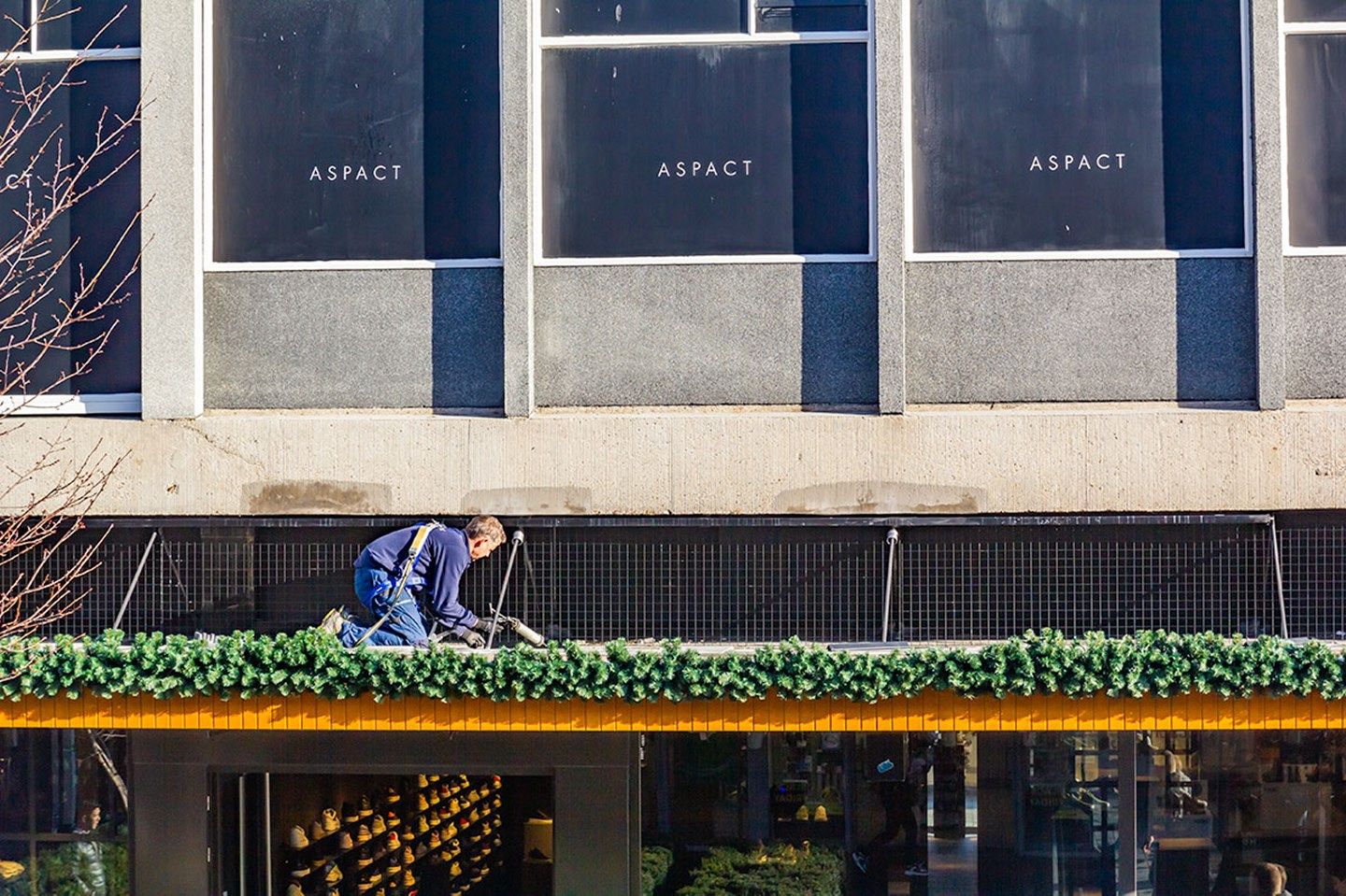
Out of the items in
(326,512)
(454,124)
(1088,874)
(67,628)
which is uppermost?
(454,124)

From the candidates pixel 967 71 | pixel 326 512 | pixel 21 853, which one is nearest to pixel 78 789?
pixel 21 853

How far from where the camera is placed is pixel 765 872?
1088cm

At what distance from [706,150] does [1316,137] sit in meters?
4.31

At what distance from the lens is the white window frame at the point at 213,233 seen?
1139 cm

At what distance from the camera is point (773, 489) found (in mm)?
10977

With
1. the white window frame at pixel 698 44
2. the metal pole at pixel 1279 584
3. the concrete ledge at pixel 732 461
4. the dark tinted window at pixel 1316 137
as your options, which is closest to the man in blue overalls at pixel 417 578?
the concrete ledge at pixel 732 461

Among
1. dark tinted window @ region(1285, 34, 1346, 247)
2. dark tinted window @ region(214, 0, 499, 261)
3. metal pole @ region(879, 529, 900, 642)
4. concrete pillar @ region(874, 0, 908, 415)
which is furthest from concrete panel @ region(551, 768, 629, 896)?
dark tinted window @ region(1285, 34, 1346, 247)

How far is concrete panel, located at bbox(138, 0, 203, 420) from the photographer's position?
11.3 metres

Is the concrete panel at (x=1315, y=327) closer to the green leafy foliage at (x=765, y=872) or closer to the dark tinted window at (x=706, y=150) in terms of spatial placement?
the dark tinted window at (x=706, y=150)

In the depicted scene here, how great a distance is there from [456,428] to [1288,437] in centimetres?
571

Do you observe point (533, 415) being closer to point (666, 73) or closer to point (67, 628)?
point (666, 73)

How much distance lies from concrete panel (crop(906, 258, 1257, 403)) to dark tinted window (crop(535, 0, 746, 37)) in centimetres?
235

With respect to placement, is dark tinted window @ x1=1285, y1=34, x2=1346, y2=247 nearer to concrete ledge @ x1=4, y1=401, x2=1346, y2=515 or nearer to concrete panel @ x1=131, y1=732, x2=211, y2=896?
concrete ledge @ x1=4, y1=401, x2=1346, y2=515

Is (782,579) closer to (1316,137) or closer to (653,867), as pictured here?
(653,867)
